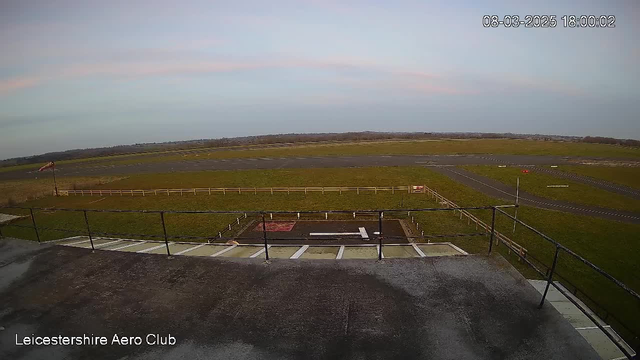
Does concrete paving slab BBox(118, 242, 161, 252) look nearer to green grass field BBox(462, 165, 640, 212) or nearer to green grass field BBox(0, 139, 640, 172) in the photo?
green grass field BBox(462, 165, 640, 212)

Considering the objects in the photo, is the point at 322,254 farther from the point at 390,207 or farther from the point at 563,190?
the point at 563,190

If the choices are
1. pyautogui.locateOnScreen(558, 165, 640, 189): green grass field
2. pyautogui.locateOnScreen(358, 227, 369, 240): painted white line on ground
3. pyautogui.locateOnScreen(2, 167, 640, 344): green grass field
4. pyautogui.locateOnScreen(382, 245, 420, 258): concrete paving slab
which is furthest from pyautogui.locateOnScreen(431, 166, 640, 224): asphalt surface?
pyautogui.locateOnScreen(382, 245, 420, 258): concrete paving slab

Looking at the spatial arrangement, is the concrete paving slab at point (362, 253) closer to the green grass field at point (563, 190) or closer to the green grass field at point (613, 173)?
the green grass field at point (563, 190)

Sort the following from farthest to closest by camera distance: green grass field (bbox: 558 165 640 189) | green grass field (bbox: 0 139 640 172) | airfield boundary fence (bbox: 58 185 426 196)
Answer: green grass field (bbox: 0 139 640 172) < green grass field (bbox: 558 165 640 189) < airfield boundary fence (bbox: 58 185 426 196)

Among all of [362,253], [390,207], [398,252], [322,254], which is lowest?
[390,207]

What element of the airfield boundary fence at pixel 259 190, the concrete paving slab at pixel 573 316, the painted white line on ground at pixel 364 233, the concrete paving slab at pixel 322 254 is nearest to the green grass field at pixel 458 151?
the airfield boundary fence at pixel 259 190

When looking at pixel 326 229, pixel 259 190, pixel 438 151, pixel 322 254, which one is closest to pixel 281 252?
pixel 322 254
